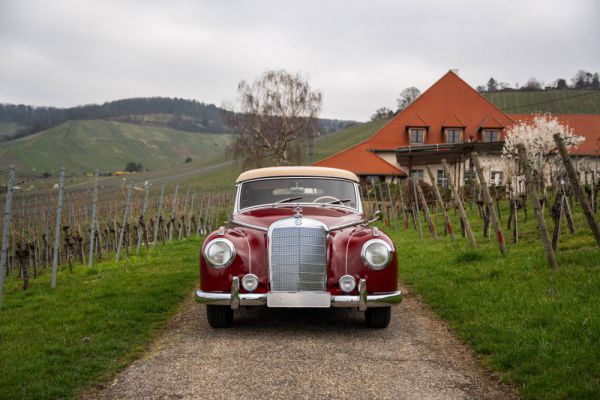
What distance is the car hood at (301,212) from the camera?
22.4 ft

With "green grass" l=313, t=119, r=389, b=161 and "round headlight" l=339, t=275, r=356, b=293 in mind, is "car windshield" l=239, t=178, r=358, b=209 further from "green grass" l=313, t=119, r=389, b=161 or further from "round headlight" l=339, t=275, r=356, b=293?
"green grass" l=313, t=119, r=389, b=161

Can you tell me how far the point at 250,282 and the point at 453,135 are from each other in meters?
40.7

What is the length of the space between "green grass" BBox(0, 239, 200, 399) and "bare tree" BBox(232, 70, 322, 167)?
1240 inches

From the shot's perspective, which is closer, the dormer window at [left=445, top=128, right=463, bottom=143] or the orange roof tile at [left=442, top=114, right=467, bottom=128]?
the dormer window at [left=445, top=128, right=463, bottom=143]

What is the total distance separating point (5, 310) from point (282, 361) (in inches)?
226

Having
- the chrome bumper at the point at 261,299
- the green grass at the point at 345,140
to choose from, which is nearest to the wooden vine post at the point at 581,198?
the chrome bumper at the point at 261,299

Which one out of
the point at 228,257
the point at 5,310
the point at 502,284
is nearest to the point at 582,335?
the point at 502,284

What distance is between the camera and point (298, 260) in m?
6.22

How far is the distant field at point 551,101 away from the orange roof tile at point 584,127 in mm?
35267

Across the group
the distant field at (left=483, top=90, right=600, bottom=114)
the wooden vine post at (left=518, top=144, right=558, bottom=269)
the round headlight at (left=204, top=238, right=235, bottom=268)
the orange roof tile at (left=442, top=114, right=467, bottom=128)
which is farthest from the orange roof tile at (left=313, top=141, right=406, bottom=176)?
the distant field at (left=483, top=90, right=600, bottom=114)

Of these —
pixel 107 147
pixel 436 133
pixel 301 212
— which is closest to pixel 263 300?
pixel 301 212

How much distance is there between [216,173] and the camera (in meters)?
85.0

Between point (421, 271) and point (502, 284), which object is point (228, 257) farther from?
point (421, 271)

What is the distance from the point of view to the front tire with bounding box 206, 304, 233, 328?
6402 millimetres
